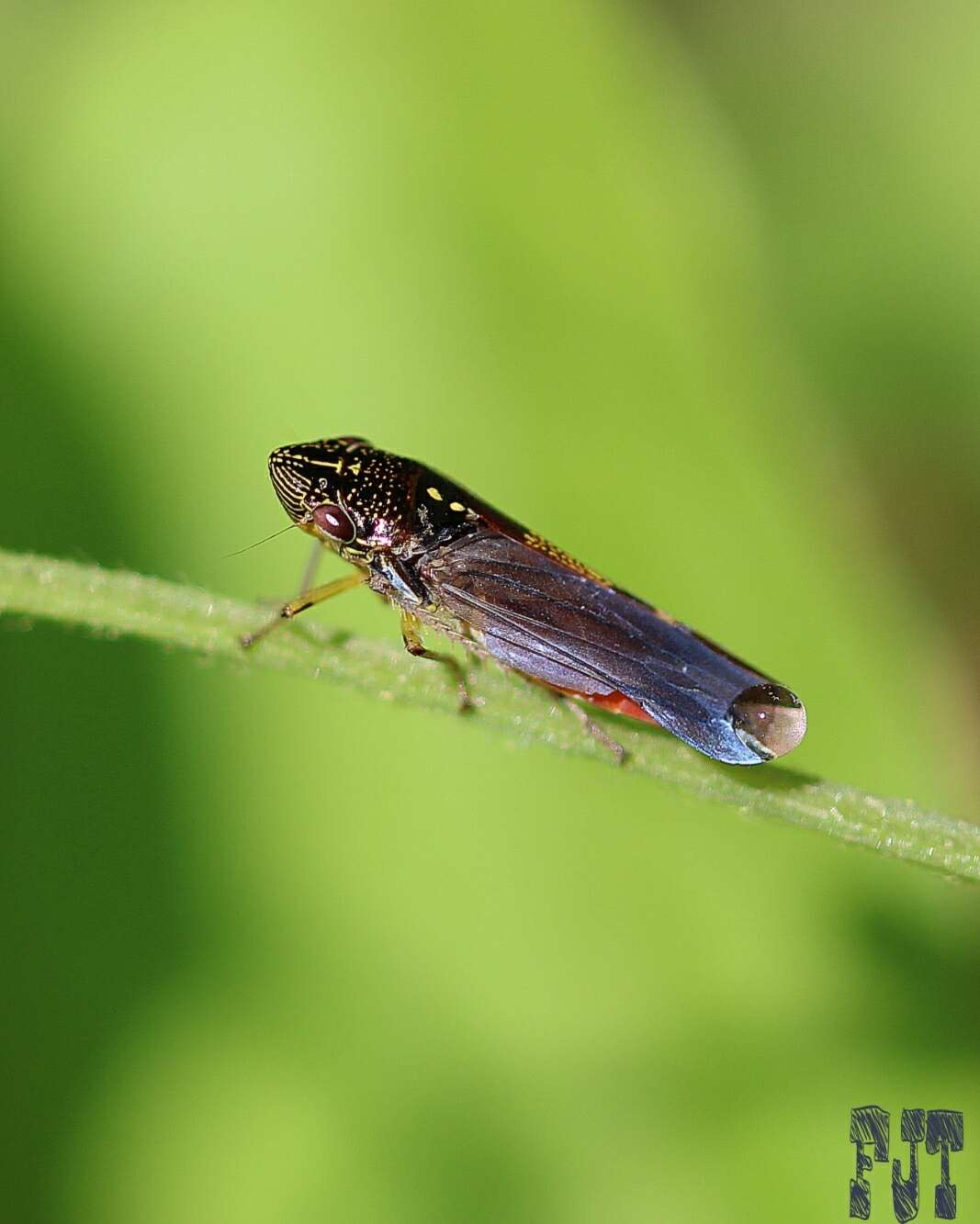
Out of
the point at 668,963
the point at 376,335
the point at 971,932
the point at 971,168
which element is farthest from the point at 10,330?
the point at 971,168

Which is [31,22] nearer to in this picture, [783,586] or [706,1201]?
[783,586]

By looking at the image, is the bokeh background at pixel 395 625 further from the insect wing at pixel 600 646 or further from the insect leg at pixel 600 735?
the insect leg at pixel 600 735

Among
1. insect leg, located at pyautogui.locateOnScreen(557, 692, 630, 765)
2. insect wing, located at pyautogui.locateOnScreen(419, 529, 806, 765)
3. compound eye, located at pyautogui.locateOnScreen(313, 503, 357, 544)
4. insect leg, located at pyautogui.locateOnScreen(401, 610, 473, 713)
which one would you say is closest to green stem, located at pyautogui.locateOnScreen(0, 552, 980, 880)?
insect leg, located at pyautogui.locateOnScreen(557, 692, 630, 765)

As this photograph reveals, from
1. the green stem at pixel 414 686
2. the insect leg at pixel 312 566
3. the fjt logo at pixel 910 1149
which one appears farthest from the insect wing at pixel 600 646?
the fjt logo at pixel 910 1149

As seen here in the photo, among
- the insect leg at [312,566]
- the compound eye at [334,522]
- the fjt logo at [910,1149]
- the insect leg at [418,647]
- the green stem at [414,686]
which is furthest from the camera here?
the insect leg at [312,566]

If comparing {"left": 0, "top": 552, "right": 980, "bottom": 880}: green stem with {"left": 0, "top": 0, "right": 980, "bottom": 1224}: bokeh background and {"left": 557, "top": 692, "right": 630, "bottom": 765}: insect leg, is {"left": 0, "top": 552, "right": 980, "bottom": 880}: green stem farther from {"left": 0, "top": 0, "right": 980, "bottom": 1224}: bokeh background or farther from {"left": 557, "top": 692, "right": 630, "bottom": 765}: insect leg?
{"left": 0, "top": 0, "right": 980, "bottom": 1224}: bokeh background
